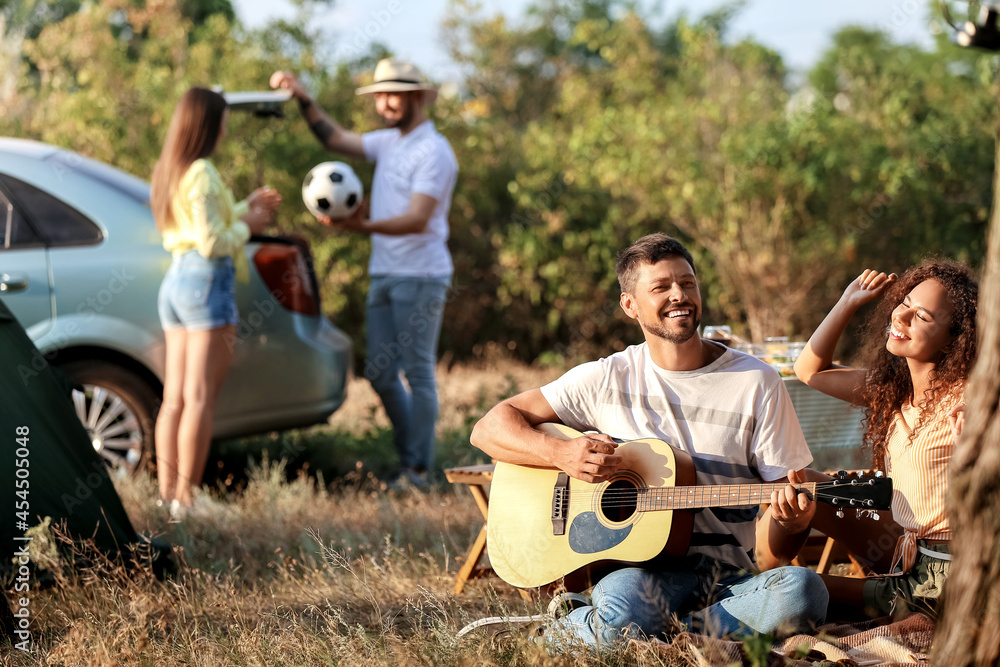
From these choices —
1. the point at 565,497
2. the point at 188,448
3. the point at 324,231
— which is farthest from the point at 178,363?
the point at 324,231

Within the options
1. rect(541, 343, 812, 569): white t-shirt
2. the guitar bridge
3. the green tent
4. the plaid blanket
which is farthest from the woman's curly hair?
the green tent

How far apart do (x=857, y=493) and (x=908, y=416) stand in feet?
1.48

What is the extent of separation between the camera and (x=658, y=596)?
112 inches

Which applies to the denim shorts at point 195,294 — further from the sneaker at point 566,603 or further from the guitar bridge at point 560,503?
the sneaker at point 566,603

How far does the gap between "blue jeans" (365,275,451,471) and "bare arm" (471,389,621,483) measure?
2.31 m

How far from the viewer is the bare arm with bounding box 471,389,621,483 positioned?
2959 millimetres

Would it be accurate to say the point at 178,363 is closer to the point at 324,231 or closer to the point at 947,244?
the point at 324,231

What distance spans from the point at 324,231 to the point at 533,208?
206 centimetres

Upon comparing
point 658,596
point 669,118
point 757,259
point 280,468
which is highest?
point 669,118

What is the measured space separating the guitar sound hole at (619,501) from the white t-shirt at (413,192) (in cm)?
275

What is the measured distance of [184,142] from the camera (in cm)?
486

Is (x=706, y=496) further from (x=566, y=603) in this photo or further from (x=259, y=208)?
(x=259, y=208)

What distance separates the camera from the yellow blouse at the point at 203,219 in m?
4.73

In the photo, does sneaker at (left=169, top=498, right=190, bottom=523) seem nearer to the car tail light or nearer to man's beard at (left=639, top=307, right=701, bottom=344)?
the car tail light
